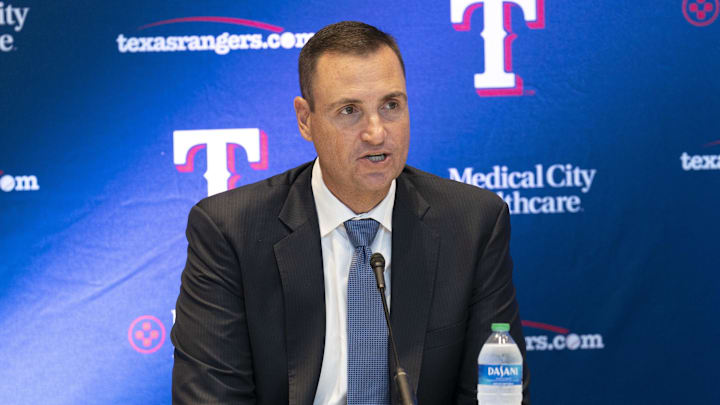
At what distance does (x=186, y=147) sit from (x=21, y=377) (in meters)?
1.09

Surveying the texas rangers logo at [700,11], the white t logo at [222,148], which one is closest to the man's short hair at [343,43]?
the white t logo at [222,148]

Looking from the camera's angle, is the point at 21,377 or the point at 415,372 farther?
the point at 21,377

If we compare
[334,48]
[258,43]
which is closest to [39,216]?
[258,43]

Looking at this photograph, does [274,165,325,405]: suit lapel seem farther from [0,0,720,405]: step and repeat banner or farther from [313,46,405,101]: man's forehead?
[0,0,720,405]: step and repeat banner

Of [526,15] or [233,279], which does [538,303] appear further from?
[233,279]

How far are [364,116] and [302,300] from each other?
0.50 m

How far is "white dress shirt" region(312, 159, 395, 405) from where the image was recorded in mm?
2305

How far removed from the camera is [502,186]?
11.0 feet

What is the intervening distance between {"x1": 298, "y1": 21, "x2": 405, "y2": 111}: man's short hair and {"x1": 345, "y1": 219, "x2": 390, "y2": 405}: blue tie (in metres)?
0.50

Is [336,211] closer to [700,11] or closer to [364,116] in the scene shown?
[364,116]

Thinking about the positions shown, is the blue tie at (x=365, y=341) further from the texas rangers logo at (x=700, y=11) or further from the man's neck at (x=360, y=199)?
the texas rangers logo at (x=700, y=11)

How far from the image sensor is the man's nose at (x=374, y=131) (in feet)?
7.47

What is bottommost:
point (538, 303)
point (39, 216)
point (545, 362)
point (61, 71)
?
point (545, 362)

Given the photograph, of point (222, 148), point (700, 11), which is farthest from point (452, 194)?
point (700, 11)
